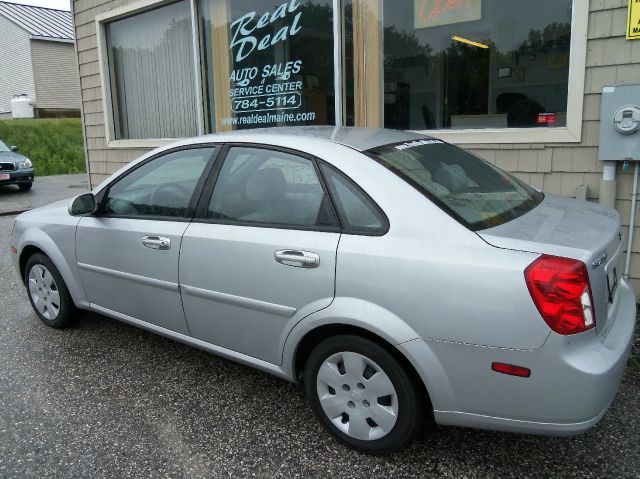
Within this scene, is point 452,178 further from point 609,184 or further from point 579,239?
point 609,184

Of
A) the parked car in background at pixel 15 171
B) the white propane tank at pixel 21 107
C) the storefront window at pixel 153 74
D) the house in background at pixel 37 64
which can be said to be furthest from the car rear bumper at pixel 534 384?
the white propane tank at pixel 21 107

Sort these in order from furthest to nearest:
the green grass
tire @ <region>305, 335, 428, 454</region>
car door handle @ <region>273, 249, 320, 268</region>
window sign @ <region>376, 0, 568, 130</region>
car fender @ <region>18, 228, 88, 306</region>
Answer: the green grass < window sign @ <region>376, 0, 568, 130</region> < car fender @ <region>18, 228, 88, 306</region> < car door handle @ <region>273, 249, 320, 268</region> < tire @ <region>305, 335, 428, 454</region>

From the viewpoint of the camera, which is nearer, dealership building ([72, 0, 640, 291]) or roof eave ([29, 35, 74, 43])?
dealership building ([72, 0, 640, 291])

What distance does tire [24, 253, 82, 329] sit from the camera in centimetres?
402

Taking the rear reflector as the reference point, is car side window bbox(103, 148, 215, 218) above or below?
above

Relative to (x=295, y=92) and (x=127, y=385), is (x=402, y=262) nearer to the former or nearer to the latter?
(x=127, y=385)

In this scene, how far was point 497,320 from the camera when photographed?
6.78ft

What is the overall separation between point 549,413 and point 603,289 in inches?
22.2

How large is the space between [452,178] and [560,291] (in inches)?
35.1

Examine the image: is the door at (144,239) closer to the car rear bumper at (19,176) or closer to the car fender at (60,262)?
the car fender at (60,262)

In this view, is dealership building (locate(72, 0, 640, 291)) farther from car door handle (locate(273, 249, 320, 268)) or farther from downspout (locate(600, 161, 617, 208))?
car door handle (locate(273, 249, 320, 268))

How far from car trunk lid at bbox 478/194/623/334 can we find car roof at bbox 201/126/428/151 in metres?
0.82

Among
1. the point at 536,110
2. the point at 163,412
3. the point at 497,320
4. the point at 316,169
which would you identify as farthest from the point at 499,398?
the point at 536,110

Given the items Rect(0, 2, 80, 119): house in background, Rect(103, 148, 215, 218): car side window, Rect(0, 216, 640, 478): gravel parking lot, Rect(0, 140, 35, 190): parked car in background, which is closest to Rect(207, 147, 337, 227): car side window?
Rect(103, 148, 215, 218): car side window
